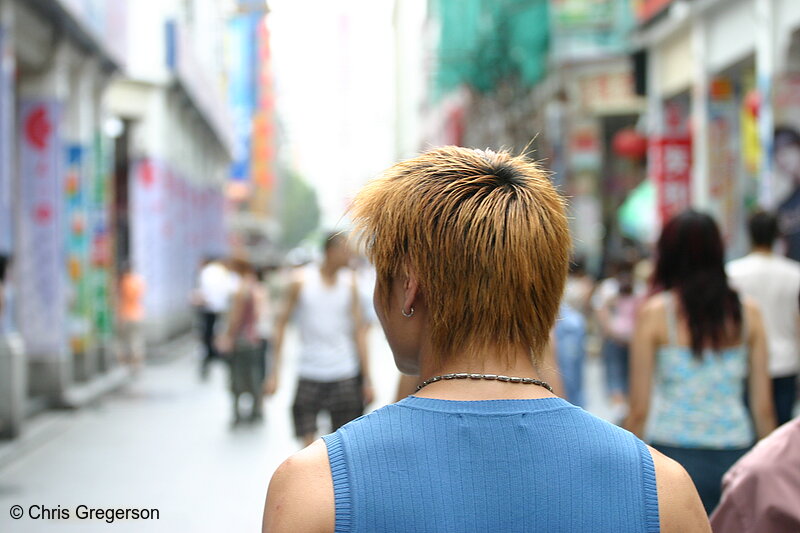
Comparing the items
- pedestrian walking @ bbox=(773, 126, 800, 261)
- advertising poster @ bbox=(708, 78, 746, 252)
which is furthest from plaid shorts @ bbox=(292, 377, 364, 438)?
advertising poster @ bbox=(708, 78, 746, 252)

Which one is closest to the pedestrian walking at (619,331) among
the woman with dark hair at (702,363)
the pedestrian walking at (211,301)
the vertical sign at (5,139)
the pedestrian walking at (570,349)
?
the pedestrian walking at (570,349)

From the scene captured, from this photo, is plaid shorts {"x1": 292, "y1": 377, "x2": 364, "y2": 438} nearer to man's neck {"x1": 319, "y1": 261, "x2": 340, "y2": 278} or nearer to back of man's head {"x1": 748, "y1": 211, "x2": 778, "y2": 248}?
man's neck {"x1": 319, "y1": 261, "x2": 340, "y2": 278}

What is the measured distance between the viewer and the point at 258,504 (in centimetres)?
752

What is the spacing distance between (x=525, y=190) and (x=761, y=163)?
12.1 m

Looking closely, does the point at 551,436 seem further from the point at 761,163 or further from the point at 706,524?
the point at 761,163

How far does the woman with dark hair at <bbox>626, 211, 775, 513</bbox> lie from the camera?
4387 mm

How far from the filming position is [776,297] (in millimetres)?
5957

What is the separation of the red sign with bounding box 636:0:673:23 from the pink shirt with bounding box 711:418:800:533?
1491cm

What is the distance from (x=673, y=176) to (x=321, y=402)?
10.9m

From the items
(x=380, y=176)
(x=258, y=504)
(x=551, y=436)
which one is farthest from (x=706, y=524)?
(x=258, y=504)

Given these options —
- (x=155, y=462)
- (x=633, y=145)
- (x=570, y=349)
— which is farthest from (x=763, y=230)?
(x=633, y=145)

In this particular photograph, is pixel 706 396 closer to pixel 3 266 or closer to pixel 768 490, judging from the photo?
pixel 768 490

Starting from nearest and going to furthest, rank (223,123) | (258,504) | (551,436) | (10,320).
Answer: (551,436) < (258,504) < (10,320) < (223,123)

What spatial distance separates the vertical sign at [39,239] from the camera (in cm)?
1296
